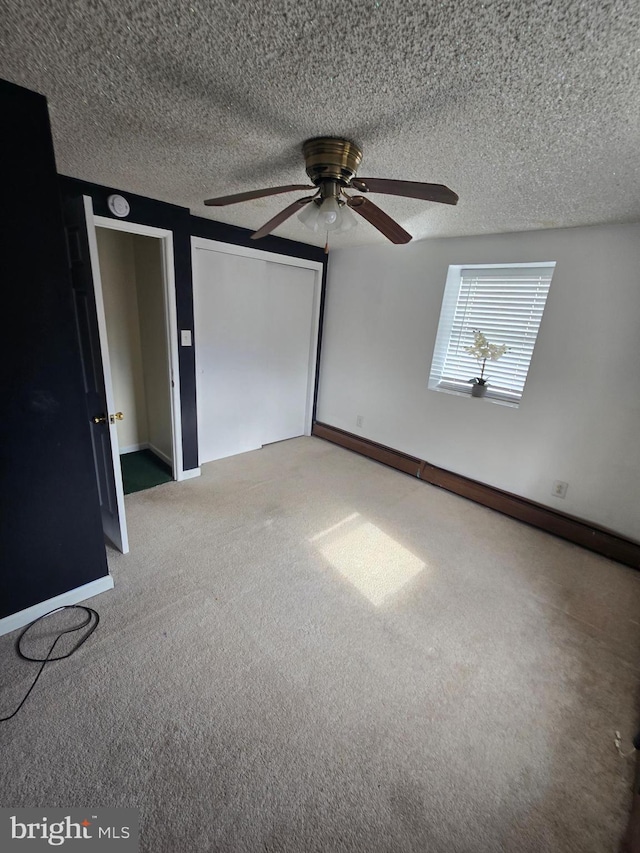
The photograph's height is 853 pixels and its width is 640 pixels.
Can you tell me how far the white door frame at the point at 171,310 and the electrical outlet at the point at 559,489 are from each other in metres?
3.13

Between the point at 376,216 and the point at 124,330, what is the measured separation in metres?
2.88

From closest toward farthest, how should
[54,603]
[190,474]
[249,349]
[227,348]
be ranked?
[54,603]
[190,474]
[227,348]
[249,349]

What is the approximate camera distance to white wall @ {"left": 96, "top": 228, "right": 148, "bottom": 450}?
3.25m

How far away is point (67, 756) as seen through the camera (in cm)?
121

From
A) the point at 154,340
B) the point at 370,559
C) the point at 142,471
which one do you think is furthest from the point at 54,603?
the point at 154,340

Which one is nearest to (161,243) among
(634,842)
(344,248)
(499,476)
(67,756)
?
(344,248)

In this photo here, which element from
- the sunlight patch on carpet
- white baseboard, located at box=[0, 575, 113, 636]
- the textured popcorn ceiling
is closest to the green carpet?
white baseboard, located at box=[0, 575, 113, 636]

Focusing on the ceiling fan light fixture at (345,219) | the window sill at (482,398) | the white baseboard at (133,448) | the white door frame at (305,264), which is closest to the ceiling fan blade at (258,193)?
the ceiling fan light fixture at (345,219)

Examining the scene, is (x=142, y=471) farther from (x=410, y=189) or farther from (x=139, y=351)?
(x=410, y=189)

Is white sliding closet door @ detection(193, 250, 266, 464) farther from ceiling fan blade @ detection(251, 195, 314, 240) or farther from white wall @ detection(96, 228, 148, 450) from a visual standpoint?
ceiling fan blade @ detection(251, 195, 314, 240)

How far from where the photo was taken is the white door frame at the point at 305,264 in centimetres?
294

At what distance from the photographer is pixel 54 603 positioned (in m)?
1.77

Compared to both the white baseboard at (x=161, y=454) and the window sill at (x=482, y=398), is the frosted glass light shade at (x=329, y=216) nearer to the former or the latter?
the window sill at (x=482, y=398)

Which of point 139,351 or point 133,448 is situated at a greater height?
point 139,351
